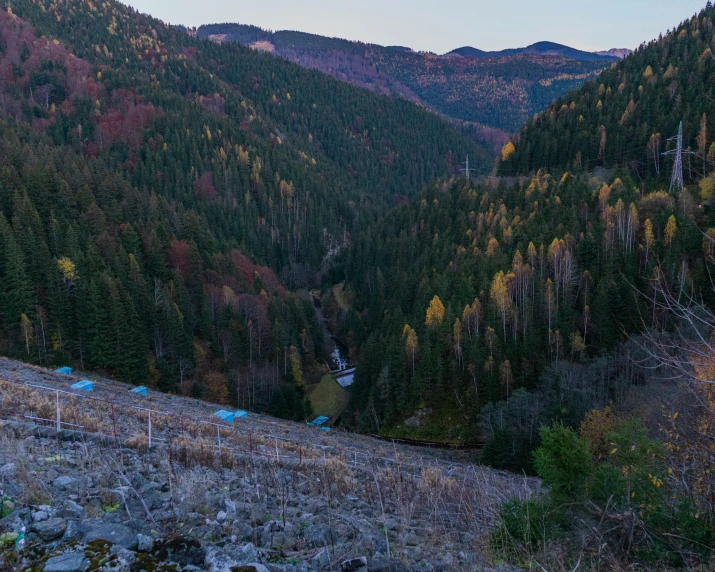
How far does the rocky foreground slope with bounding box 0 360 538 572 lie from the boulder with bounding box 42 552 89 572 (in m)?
0.01

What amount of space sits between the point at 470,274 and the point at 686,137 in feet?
169

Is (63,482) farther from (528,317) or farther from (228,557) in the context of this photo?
(528,317)

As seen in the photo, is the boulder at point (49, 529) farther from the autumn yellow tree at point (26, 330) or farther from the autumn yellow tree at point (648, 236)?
the autumn yellow tree at point (648, 236)

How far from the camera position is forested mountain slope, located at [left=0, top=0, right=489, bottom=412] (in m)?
54.0

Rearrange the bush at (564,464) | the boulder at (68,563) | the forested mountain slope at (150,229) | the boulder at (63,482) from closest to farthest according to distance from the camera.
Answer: the boulder at (68,563) → the boulder at (63,482) → the bush at (564,464) → the forested mountain slope at (150,229)

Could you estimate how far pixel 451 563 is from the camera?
7379 mm

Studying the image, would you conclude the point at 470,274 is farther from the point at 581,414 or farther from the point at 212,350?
the point at 212,350

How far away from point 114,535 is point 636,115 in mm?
109209

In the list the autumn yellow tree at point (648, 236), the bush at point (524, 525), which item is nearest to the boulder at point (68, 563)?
the bush at point (524, 525)

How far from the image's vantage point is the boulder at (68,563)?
4.95 m

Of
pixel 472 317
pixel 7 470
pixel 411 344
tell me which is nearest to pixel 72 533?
pixel 7 470

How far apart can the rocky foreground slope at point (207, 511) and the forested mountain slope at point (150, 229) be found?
45150mm

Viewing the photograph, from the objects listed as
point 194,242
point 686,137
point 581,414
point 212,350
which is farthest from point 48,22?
point 581,414

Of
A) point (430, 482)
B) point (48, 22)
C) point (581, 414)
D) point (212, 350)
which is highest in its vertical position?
point (48, 22)
